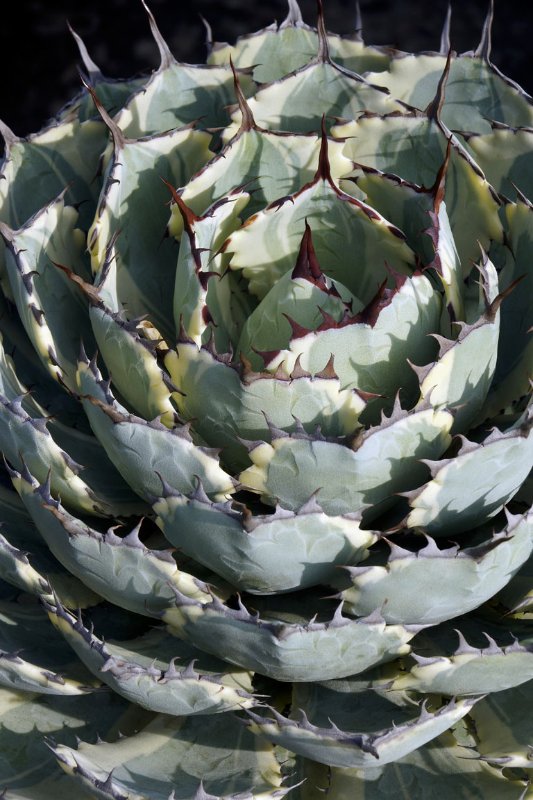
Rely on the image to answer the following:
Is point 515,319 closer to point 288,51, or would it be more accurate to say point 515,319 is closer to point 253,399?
point 253,399

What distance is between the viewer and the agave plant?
98cm

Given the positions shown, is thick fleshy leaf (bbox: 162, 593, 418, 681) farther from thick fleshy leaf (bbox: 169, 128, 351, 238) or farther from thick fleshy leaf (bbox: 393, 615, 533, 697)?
thick fleshy leaf (bbox: 169, 128, 351, 238)

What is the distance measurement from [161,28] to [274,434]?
221 cm

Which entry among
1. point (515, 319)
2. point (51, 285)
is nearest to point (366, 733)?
point (515, 319)

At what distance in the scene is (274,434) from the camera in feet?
3.16

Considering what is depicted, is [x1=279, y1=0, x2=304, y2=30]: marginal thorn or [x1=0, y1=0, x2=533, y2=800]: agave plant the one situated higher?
[x1=279, y1=0, x2=304, y2=30]: marginal thorn

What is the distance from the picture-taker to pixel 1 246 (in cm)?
130

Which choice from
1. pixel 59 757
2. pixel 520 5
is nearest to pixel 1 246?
pixel 59 757

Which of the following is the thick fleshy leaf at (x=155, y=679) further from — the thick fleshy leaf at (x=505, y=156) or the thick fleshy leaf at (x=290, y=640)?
the thick fleshy leaf at (x=505, y=156)

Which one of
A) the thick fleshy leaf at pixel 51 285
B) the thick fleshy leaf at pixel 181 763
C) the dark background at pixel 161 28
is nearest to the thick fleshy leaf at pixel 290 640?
the thick fleshy leaf at pixel 181 763

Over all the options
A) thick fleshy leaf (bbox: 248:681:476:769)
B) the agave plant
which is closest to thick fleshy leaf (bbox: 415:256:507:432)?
the agave plant

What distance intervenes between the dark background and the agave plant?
1551 mm

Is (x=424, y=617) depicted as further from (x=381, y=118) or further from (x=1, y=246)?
(x=1, y=246)

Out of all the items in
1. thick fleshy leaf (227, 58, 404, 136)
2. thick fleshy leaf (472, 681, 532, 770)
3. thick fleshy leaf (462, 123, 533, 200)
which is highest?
thick fleshy leaf (227, 58, 404, 136)
